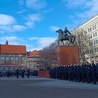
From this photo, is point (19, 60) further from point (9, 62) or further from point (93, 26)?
point (93, 26)

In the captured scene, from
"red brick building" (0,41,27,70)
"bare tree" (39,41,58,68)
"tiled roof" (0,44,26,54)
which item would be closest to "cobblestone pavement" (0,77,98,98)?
"bare tree" (39,41,58,68)

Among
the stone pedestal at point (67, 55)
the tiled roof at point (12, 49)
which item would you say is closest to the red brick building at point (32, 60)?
the tiled roof at point (12, 49)

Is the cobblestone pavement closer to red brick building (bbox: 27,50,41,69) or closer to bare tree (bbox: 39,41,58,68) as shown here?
bare tree (bbox: 39,41,58,68)

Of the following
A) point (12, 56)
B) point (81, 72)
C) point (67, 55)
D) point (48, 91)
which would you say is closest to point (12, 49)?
point (12, 56)

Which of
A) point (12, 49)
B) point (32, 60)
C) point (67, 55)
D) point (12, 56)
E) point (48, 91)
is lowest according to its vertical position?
point (48, 91)

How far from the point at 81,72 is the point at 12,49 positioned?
97.2 m

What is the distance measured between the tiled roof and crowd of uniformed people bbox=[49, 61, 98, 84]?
8800cm

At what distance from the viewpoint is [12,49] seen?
387 feet

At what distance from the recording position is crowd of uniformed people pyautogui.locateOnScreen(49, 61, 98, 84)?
2039 centimetres

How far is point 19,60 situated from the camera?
373ft

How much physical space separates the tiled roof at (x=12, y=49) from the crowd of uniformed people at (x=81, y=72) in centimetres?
8800

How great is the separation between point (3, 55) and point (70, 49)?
8519cm

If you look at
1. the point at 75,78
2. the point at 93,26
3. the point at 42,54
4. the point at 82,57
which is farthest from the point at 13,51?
the point at 75,78

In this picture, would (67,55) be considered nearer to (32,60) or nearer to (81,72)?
(81,72)
